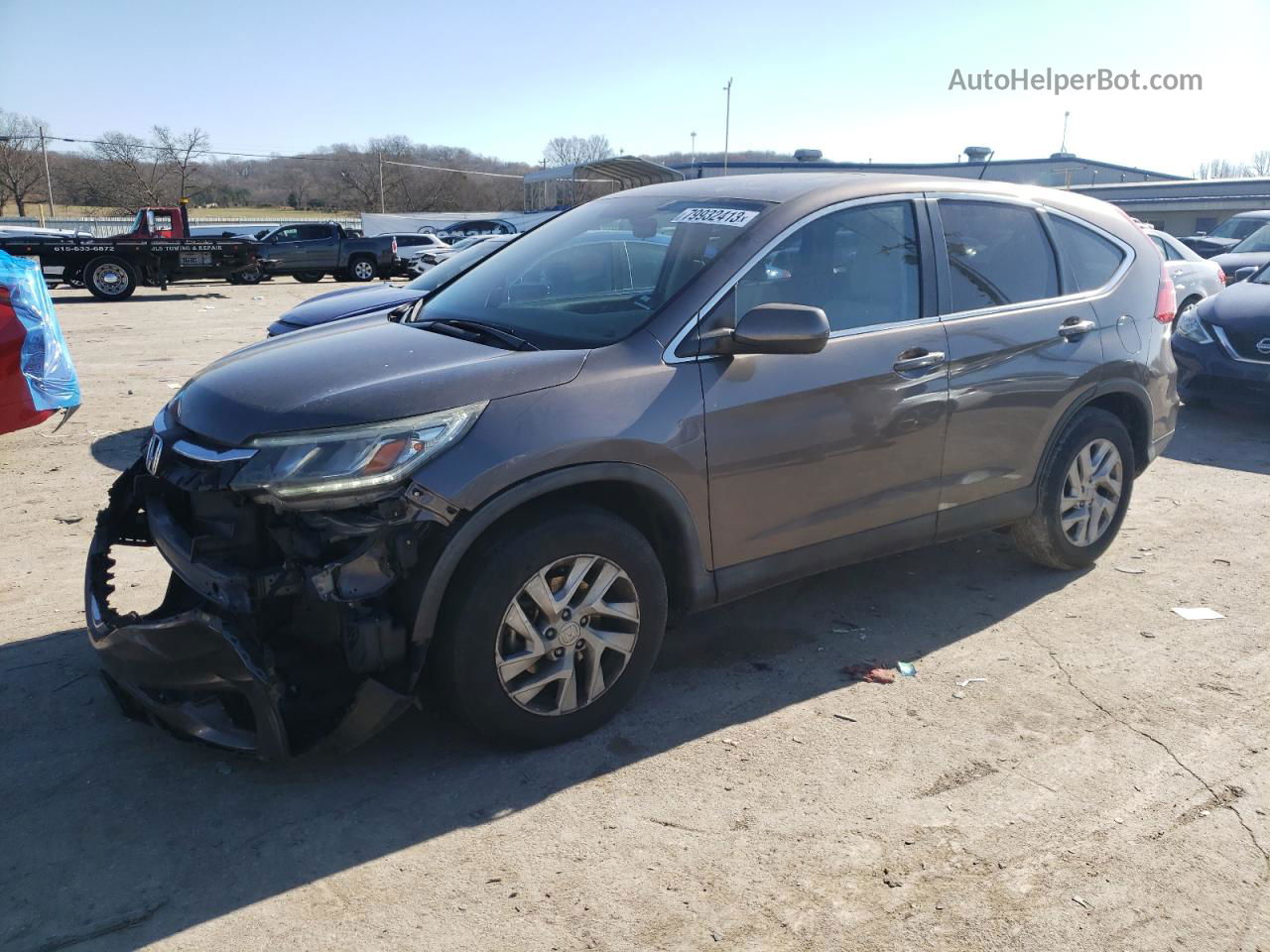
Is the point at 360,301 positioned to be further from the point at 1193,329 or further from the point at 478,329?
the point at 1193,329

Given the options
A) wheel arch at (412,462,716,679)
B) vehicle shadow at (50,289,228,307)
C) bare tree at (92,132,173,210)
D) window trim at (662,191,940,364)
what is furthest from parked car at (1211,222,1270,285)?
bare tree at (92,132,173,210)

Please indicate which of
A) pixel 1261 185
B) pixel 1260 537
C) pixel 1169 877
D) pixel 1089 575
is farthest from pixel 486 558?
pixel 1261 185

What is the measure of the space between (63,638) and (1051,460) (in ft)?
14.9

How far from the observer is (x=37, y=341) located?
22.9 ft

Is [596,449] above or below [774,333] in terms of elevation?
below

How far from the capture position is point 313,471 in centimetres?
297

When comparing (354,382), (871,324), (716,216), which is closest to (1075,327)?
(871,324)

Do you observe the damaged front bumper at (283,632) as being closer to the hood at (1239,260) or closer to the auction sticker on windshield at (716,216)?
the auction sticker on windshield at (716,216)

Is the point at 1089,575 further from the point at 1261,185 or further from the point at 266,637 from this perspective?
the point at 1261,185

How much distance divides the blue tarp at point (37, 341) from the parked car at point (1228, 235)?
1705cm

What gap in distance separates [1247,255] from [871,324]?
12959 mm

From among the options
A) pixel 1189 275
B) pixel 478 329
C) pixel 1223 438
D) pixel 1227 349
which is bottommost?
pixel 1223 438

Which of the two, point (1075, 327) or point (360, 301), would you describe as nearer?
point (1075, 327)

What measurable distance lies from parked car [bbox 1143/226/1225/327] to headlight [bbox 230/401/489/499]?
1042 centimetres
